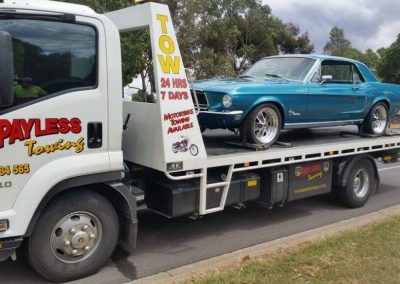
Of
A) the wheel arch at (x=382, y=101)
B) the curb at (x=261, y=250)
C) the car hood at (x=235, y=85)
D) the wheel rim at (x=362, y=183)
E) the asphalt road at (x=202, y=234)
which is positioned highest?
the car hood at (x=235, y=85)

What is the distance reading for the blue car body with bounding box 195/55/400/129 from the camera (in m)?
5.85

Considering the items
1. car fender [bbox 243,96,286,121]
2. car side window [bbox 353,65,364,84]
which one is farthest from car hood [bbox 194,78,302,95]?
car side window [bbox 353,65,364,84]

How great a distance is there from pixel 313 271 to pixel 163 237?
6.58ft

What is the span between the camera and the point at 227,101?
577 centimetres

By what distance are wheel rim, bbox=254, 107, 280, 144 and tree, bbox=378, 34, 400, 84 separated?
3171cm

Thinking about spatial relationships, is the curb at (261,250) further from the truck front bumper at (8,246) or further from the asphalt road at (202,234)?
the truck front bumper at (8,246)

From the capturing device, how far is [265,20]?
3391cm

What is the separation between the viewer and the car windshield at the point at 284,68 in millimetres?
7109

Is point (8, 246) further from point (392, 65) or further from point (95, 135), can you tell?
point (392, 65)

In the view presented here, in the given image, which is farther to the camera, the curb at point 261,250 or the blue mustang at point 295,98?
the blue mustang at point 295,98

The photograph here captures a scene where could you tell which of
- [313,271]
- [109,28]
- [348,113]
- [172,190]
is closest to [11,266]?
[172,190]

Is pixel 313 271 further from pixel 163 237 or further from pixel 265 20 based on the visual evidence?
pixel 265 20

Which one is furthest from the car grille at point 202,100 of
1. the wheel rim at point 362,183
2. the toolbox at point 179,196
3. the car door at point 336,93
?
the wheel rim at point 362,183

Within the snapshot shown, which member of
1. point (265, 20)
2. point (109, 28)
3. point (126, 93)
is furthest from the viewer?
point (265, 20)
